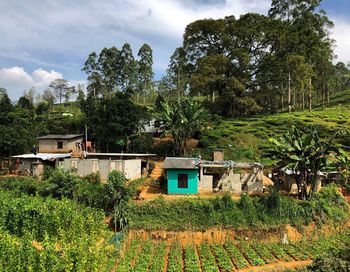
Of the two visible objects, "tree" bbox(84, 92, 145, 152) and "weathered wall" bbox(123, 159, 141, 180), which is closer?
"weathered wall" bbox(123, 159, 141, 180)

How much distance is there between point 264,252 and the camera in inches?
763

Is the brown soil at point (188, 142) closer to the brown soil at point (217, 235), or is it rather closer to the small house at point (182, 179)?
the small house at point (182, 179)

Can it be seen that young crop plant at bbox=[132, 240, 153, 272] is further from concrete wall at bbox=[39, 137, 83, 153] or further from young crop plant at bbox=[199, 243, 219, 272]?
concrete wall at bbox=[39, 137, 83, 153]

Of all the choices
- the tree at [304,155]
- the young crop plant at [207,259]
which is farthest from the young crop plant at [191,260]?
the tree at [304,155]

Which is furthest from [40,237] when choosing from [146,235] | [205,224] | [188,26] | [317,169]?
[188,26]

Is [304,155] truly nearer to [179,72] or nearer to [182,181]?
[182,181]

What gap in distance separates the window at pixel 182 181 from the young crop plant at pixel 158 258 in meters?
6.07

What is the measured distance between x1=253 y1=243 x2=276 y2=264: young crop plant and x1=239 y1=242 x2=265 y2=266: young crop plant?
31 centimetres

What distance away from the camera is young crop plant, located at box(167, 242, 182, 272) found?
17147 mm

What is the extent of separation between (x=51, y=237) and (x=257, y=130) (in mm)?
28208

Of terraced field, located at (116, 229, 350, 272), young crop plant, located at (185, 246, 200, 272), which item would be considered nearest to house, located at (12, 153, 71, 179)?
terraced field, located at (116, 229, 350, 272)

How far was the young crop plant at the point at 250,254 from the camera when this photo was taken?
715 inches

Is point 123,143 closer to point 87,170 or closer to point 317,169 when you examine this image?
point 87,170

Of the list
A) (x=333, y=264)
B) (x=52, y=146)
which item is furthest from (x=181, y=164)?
(x=52, y=146)
